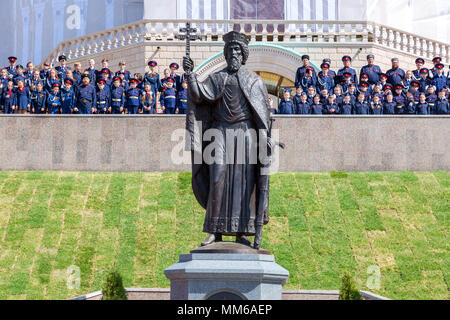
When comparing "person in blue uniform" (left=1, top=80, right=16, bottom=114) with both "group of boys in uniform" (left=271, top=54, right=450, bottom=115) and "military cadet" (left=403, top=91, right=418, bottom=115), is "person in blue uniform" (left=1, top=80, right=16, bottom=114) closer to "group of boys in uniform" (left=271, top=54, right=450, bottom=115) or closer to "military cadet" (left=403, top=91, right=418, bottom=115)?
"group of boys in uniform" (left=271, top=54, right=450, bottom=115)

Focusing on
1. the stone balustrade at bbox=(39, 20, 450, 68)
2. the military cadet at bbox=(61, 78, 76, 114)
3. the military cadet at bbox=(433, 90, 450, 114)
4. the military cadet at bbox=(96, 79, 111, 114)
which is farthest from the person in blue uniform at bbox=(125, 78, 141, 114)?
the military cadet at bbox=(433, 90, 450, 114)

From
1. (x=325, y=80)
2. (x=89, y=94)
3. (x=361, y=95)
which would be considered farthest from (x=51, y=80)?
(x=361, y=95)

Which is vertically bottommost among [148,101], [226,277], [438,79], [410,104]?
[226,277]

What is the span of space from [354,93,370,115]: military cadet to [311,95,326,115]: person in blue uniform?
0.96m

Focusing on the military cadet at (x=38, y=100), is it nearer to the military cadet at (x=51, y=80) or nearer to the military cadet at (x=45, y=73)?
the military cadet at (x=51, y=80)

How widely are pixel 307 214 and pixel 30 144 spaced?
8057 mm

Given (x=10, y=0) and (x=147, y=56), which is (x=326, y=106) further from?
(x=10, y=0)

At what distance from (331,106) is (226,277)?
13855 millimetres

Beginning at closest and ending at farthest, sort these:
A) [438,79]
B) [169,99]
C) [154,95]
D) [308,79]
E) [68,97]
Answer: [68,97]
[169,99]
[154,95]
[308,79]
[438,79]

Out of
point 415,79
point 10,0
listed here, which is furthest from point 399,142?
point 10,0

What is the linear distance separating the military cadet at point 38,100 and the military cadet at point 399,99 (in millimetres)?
10167

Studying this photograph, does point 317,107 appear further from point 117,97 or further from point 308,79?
point 117,97

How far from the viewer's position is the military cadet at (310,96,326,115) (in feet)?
85.5

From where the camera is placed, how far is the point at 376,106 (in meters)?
26.2
